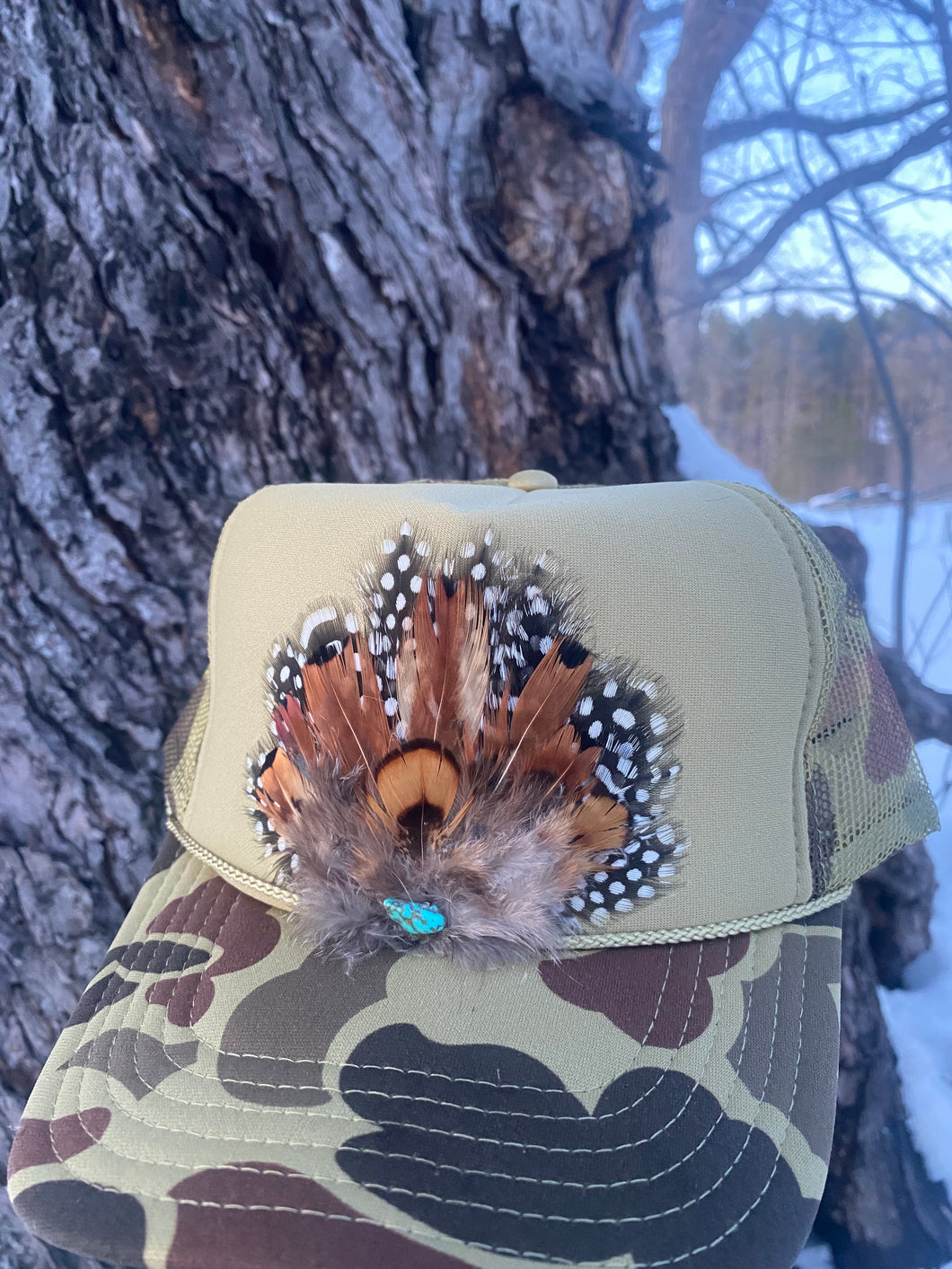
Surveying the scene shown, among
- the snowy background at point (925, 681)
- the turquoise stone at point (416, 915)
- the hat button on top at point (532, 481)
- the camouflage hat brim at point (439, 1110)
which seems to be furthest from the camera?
the snowy background at point (925, 681)

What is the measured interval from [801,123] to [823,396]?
0.37 m

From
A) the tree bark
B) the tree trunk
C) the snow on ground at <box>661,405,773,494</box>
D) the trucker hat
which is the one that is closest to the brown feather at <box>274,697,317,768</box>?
the trucker hat

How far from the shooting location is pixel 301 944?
0.65 m

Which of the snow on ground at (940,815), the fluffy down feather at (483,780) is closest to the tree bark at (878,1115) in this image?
the snow on ground at (940,815)

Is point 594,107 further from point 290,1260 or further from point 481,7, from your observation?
point 290,1260

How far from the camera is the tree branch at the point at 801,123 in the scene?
1.03m

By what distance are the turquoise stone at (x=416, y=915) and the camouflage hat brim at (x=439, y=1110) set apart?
0.03 metres

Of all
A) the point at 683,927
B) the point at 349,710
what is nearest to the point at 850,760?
the point at 683,927

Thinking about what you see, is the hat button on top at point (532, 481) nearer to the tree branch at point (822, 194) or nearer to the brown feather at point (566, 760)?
the brown feather at point (566, 760)

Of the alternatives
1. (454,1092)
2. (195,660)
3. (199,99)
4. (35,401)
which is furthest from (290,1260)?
(199,99)

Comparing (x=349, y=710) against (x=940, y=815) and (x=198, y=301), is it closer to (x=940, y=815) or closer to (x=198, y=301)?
(x=198, y=301)

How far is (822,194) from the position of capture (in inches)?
43.0

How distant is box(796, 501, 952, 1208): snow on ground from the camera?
0.95 metres

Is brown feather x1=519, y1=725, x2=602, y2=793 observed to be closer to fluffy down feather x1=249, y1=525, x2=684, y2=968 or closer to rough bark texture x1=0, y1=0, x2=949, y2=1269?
fluffy down feather x1=249, y1=525, x2=684, y2=968
